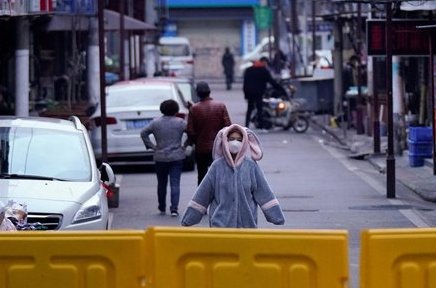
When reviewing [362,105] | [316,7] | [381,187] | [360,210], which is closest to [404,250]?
[360,210]

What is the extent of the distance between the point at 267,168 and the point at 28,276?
1529 centimetres

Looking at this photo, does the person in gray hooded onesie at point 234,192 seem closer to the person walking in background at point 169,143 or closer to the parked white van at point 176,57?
the person walking in background at point 169,143

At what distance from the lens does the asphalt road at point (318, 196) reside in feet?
53.5

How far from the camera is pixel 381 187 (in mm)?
20516

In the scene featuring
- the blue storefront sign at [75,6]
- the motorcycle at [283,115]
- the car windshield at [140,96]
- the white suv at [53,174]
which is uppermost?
the blue storefront sign at [75,6]

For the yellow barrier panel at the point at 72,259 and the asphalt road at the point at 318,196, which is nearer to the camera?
the yellow barrier panel at the point at 72,259

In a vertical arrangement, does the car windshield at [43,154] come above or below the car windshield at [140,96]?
below

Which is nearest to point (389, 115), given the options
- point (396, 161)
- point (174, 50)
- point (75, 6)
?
point (396, 161)

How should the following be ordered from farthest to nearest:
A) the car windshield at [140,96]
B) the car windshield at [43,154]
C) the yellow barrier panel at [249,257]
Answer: the car windshield at [140,96] < the car windshield at [43,154] < the yellow barrier panel at [249,257]

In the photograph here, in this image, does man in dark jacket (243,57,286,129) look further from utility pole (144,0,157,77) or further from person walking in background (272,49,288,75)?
utility pole (144,0,157,77)

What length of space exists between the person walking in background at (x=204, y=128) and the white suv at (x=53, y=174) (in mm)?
2739

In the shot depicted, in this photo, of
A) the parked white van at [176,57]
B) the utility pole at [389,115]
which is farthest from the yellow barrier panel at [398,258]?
the parked white van at [176,57]

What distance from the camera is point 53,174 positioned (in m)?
13.0

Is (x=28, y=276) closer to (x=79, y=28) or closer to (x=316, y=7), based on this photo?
(x=79, y=28)
